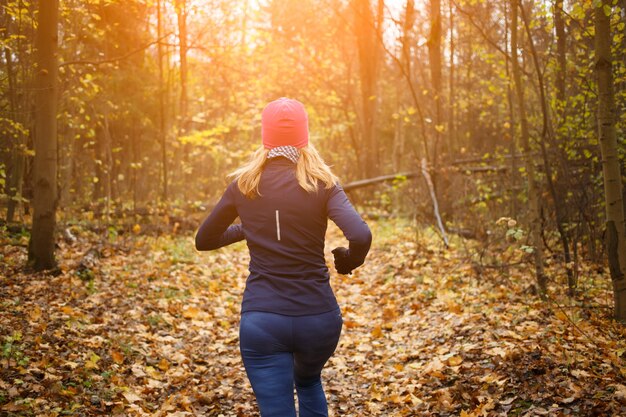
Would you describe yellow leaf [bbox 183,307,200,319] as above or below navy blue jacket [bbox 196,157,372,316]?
below

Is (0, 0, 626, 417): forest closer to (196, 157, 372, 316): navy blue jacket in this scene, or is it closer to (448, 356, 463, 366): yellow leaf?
(448, 356, 463, 366): yellow leaf

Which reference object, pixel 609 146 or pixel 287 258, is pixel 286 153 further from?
pixel 609 146

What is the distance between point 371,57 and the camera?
73.4ft

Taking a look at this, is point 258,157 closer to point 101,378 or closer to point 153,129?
point 101,378

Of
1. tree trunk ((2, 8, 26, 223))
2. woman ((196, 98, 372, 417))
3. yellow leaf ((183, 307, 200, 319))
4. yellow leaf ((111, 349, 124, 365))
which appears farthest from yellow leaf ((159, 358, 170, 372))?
tree trunk ((2, 8, 26, 223))

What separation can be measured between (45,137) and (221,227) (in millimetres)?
7077

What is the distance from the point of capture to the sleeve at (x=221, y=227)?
2.97 metres

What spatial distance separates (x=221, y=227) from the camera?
3.08 metres

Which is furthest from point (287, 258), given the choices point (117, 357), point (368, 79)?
point (368, 79)

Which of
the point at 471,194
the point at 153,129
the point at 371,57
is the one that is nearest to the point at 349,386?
the point at 471,194

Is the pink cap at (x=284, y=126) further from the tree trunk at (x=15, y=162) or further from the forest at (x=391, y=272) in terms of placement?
the tree trunk at (x=15, y=162)

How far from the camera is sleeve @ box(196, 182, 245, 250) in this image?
2.97 m

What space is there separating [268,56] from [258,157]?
80.6ft

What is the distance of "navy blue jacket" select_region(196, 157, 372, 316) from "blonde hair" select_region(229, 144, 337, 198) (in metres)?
0.03
